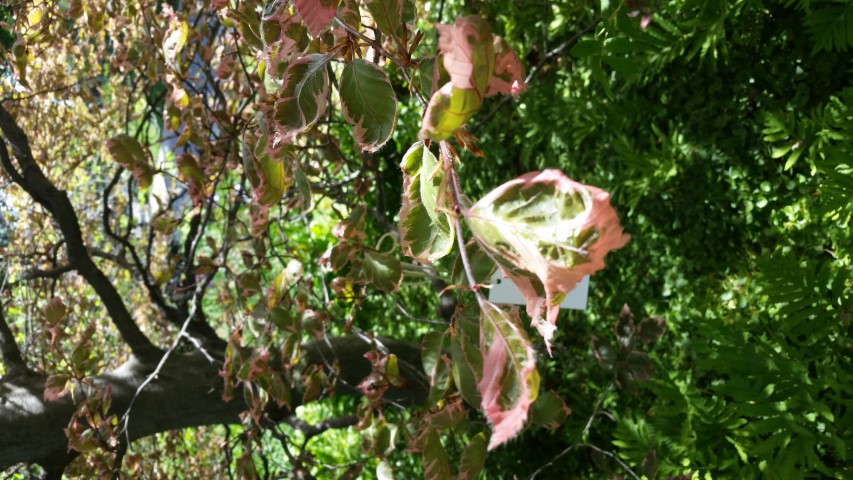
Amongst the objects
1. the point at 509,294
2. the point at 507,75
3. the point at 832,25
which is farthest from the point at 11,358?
the point at 832,25

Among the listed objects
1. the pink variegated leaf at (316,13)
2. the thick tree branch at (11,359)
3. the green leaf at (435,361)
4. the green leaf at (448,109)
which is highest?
the pink variegated leaf at (316,13)

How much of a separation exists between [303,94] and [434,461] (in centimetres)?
76

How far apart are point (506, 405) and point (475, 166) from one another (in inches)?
92.7

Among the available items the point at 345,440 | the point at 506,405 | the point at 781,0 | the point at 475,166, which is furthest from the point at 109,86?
the point at 506,405

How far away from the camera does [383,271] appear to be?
50.9 inches

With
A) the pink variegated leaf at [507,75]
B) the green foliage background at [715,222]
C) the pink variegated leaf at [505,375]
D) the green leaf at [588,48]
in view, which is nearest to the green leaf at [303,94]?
the pink variegated leaf at [507,75]

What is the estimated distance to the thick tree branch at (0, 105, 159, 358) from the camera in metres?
1.64

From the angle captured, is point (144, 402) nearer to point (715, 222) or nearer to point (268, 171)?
point (268, 171)

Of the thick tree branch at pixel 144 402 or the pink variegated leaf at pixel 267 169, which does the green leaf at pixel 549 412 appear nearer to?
the thick tree branch at pixel 144 402

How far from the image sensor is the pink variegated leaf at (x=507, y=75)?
55 cm

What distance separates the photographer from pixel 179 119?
1660 millimetres

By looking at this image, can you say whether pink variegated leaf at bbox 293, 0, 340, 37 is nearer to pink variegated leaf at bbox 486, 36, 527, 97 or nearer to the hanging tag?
pink variegated leaf at bbox 486, 36, 527, 97

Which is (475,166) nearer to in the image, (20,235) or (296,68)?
(20,235)

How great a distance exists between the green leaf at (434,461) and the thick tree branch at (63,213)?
883 millimetres
